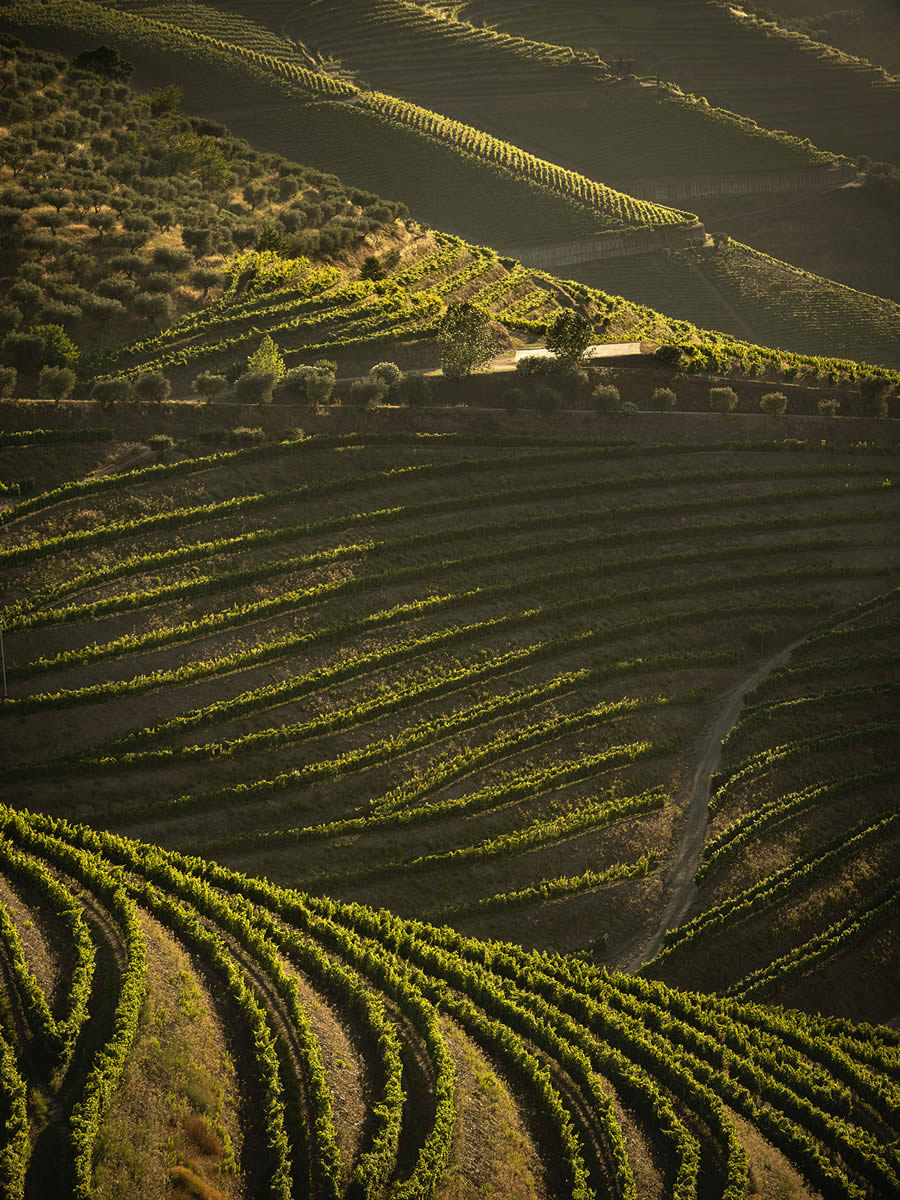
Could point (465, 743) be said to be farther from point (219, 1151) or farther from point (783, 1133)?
point (219, 1151)

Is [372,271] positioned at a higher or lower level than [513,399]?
higher

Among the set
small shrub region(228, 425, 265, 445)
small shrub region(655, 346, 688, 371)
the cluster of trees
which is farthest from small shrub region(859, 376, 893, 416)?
small shrub region(228, 425, 265, 445)

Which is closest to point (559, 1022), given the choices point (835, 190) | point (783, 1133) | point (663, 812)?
point (783, 1133)

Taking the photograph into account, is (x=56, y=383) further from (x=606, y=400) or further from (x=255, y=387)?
(x=606, y=400)

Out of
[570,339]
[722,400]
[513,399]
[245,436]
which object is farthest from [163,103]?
[722,400]

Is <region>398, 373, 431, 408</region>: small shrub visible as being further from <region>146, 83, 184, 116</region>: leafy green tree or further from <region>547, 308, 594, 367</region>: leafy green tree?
<region>146, 83, 184, 116</region>: leafy green tree

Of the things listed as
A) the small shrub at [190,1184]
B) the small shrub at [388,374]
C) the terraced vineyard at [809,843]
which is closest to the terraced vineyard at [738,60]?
the small shrub at [388,374]

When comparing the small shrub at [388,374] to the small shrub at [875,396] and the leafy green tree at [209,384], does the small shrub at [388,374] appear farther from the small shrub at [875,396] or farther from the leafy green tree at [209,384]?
the small shrub at [875,396]
